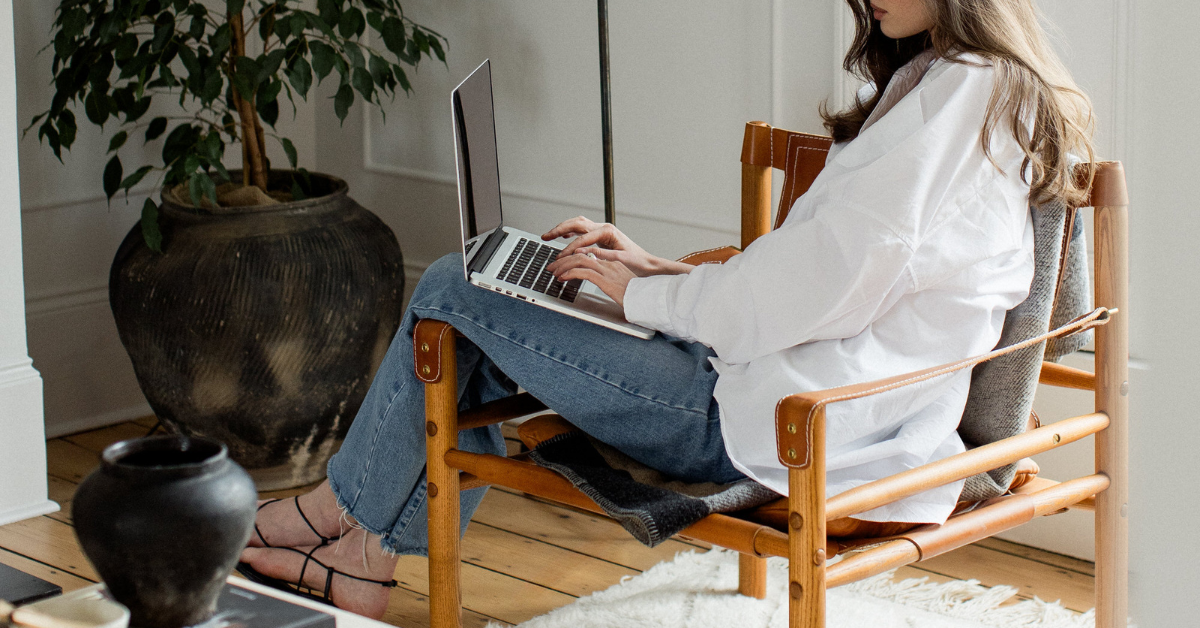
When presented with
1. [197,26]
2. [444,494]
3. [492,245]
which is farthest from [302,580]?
[197,26]

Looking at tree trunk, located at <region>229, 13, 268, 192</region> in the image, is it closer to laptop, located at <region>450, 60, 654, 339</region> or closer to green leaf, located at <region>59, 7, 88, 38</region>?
green leaf, located at <region>59, 7, 88, 38</region>

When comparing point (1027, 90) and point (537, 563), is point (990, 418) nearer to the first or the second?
point (1027, 90)

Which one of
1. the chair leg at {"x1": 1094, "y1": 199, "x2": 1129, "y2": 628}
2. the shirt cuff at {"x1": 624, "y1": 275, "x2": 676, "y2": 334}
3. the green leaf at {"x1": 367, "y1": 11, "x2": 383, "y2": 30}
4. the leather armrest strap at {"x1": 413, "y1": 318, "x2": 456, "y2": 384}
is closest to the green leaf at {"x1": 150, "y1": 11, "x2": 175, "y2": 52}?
the green leaf at {"x1": 367, "y1": 11, "x2": 383, "y2": 30}

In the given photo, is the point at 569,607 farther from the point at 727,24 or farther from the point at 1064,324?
the point at 727,24

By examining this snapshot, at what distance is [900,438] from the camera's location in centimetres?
133

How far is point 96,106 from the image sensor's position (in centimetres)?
219

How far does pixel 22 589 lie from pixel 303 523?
626 mm

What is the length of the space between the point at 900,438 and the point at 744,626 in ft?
Answer: 1.83

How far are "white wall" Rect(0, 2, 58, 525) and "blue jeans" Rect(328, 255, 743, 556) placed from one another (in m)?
0.90

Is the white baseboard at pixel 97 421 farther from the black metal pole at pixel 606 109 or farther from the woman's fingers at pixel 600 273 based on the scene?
the woman's fingers at pixel 600 273

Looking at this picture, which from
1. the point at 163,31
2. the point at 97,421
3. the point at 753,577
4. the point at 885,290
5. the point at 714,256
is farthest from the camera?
the point at 97,421

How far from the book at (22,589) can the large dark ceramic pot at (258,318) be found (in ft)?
3.85

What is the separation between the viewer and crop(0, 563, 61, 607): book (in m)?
1.03

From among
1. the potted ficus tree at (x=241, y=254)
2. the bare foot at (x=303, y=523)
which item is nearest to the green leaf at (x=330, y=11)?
the potted ficus tree at (x=241, y=254)
